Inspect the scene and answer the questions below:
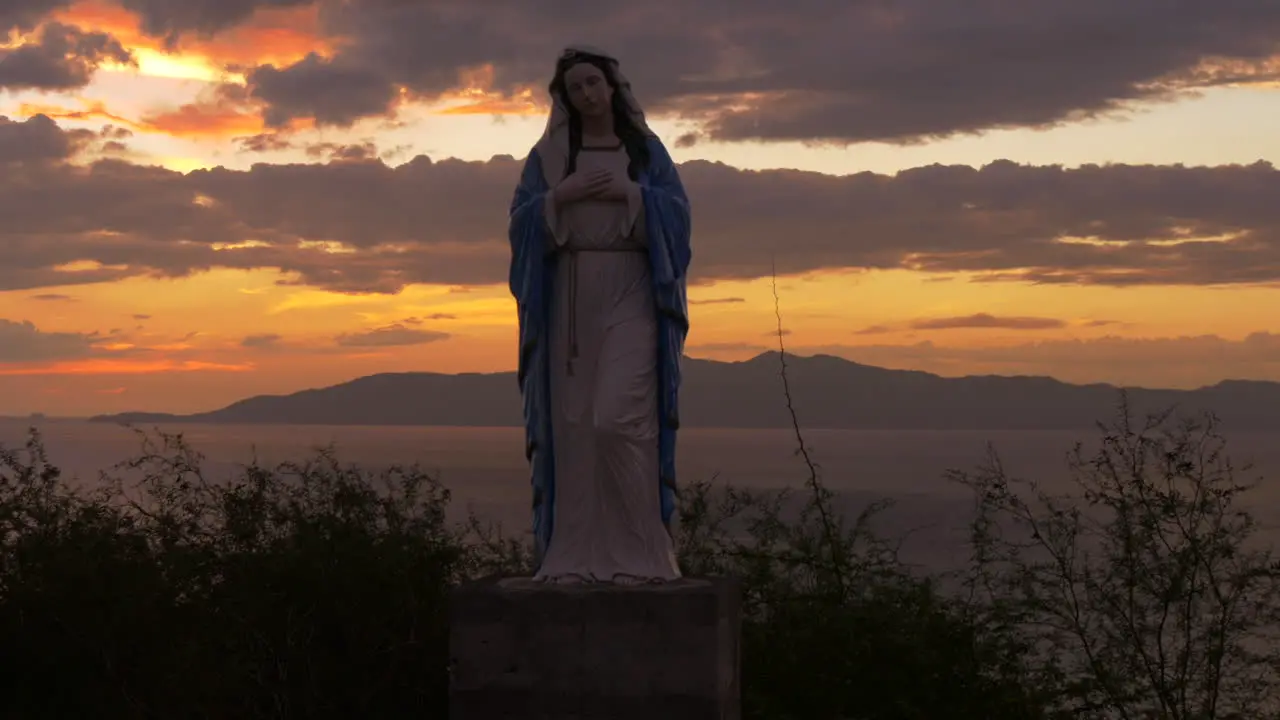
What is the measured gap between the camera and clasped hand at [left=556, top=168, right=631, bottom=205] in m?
7.90

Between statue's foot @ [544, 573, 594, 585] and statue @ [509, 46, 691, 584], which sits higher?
statue @ [509, 46, 691, 584]

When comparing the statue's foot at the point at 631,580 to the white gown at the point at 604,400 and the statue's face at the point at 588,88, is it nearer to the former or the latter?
the white gown at the point at 604,400

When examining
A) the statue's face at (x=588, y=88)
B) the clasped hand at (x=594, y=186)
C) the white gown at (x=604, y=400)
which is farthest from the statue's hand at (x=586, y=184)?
the statue's face at (x=588, y=88)

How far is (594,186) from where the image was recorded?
25.9 feet

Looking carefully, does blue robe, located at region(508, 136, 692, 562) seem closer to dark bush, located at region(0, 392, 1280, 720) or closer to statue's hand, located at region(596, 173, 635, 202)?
statue's hand, located at region(596, 173, 635, 202)

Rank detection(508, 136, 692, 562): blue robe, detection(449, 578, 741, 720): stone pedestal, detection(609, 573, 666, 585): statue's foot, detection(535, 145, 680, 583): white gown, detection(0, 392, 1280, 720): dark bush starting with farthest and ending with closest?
1. detection(0, 392, 1280, 720): dark bush
2. detection(508, 136, 692, 562): blue robe
3. detection(535, 145, 680, 583): white gown
4. detection(609, 573, 666, 585): statue's foot
5. detection(449, 578, 741, 720): stone pedestal

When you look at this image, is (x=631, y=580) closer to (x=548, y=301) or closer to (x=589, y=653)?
(x=589, y=653)

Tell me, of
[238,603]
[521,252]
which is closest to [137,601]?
[238,603]

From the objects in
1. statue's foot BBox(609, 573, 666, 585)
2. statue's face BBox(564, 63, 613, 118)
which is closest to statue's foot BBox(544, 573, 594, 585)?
statue's foot BBox(609, 573, 666, 585)

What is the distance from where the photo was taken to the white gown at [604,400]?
25.7 ft

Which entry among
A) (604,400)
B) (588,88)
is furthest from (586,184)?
(604,400)

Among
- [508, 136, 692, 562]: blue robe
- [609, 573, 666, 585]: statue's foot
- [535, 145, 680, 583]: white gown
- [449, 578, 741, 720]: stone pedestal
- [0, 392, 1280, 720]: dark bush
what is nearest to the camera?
[449, 578, 741, 720]: stone pedestal

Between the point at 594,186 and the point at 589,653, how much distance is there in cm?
241

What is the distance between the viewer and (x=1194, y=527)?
9.53 m
